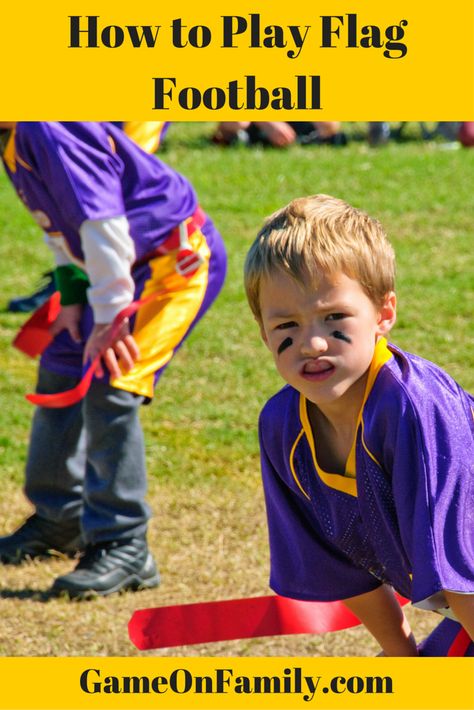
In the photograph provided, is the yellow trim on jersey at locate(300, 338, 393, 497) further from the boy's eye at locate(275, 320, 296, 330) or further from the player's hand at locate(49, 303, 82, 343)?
the player's hand at locate(49, 303, 82, 343)

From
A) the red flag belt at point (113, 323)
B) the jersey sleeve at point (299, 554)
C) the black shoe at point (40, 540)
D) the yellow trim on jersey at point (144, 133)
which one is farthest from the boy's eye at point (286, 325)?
the black shoe at point (40, 540)

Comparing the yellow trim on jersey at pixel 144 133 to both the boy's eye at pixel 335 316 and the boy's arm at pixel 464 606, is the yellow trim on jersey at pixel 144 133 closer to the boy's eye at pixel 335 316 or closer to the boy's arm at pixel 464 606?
the boy's eye at pixel 335 316

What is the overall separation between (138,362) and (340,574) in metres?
1.44

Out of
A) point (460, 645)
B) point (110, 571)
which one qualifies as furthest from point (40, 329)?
point (460, 645)

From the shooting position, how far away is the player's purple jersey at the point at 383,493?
2330mm

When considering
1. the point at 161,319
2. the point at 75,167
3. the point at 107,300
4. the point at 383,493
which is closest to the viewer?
the point at 383,493

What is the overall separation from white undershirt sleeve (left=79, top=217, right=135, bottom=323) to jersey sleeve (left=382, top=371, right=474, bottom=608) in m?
1.61

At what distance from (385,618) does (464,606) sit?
0.48 metres

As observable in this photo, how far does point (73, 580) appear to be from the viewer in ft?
13.4

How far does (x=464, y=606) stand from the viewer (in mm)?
2365

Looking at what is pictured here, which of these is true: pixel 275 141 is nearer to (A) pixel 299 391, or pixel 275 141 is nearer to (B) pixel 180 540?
(B) pixel 180 540

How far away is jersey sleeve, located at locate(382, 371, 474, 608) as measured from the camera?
2.32 meters

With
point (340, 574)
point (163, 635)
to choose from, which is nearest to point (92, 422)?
point (163, 635)

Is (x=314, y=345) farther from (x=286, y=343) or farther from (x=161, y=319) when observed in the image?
(x=161, y=319)
